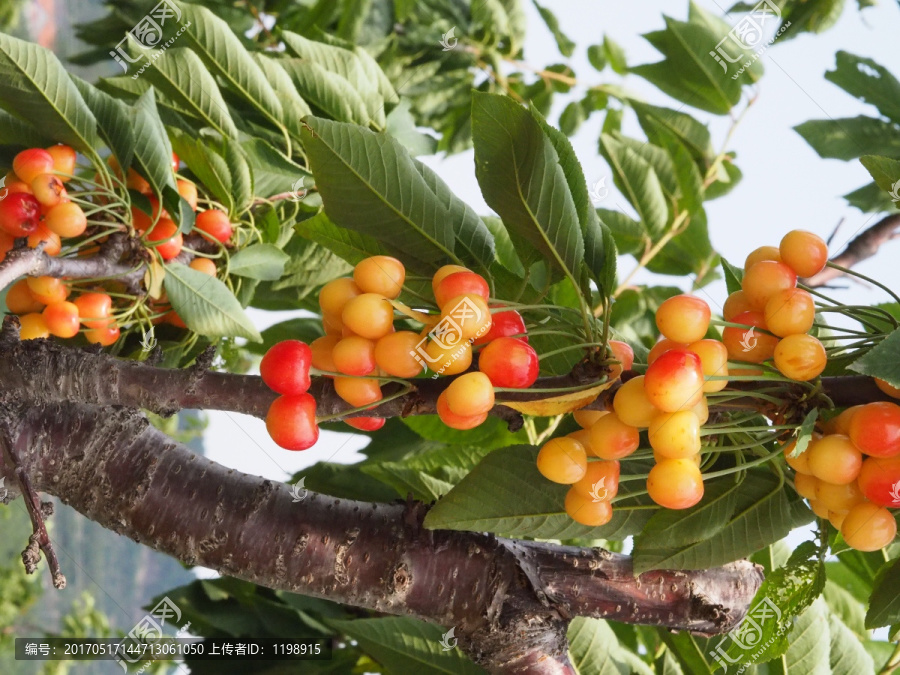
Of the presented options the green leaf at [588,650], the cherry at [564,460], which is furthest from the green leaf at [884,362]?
the green leaf at [588,650]

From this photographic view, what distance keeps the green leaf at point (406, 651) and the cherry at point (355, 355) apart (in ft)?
1.28

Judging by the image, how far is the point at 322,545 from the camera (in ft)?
1.68

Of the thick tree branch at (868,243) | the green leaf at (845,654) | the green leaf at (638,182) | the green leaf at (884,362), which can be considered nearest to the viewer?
the green leaf at (884,362)

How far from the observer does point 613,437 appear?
384mm

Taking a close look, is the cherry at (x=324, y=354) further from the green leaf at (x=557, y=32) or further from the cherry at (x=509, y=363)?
the green leaf at (x=557, y=32)

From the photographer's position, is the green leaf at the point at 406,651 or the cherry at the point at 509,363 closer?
the cherry at the point at 509,363

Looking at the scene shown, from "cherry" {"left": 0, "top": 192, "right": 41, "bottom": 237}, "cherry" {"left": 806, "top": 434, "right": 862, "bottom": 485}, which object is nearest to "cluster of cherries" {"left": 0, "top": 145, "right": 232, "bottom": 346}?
"cherry" {"left": 0, "top": 192, "right": 41, "bottom": 237}

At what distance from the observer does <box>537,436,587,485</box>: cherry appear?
40 centimetres

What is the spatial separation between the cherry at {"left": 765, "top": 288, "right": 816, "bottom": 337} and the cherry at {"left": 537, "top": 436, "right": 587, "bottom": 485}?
0.12 metres

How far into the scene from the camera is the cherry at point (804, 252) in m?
0.40

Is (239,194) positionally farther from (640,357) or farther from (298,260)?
(640,357)

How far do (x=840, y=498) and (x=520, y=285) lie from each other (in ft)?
0.74

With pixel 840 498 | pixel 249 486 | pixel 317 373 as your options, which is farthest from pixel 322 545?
pixel 840 498

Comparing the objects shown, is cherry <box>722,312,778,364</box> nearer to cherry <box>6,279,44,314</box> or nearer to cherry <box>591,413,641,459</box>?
cherry <box>591,413,641,459</box>
